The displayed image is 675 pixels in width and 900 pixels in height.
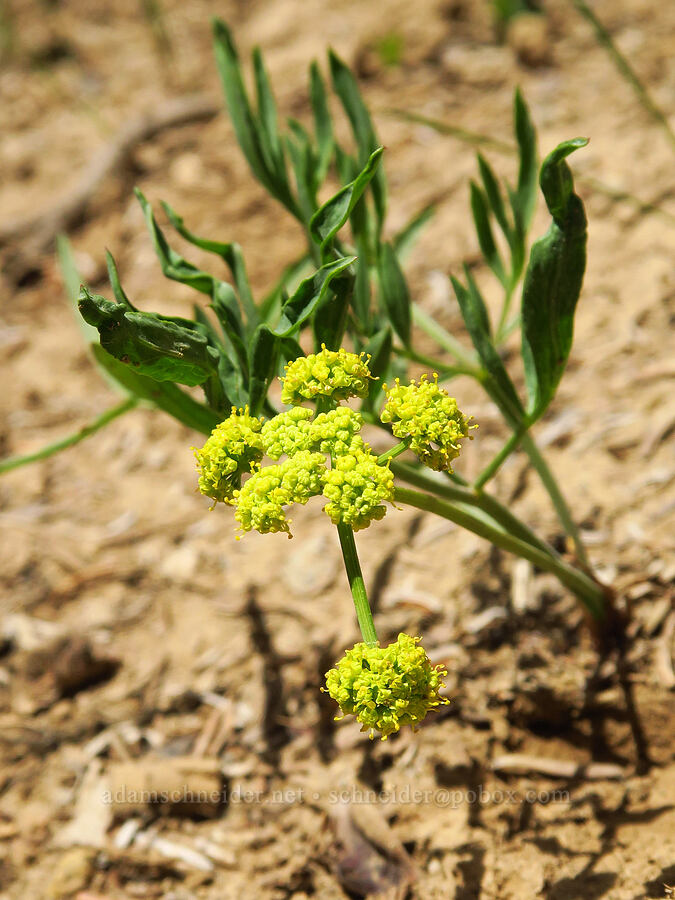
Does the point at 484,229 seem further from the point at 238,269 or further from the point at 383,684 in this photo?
the point at 383,684

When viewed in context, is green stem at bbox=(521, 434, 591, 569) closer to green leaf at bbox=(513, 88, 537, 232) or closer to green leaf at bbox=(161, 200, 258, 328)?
green leaf at bbox=(513, 88, 537, 232)

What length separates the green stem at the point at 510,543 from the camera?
1.09 metres

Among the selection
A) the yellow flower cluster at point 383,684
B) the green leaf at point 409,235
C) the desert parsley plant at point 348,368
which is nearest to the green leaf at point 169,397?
the desert parsley plant at point 348,368

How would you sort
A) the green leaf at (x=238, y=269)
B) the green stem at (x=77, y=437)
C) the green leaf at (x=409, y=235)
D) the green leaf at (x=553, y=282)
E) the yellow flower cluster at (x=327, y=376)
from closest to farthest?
the yellow flower cluster at (x=327, y=376) → the green leaf at (x=553, y=282) → the green leaf at (x=238, y=269) → the green stem at (x=77, y=437) → the green leaf at (x=409, y=235)

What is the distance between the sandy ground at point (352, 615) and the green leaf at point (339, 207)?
73 centimetres

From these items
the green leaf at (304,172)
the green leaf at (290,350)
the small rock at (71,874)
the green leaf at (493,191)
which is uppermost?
the green leaf at (304,172)

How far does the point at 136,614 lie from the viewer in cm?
199

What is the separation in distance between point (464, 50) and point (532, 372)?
2236 mm

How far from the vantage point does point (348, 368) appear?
104 centimetres

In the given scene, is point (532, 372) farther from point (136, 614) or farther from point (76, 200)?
point (76, 200)

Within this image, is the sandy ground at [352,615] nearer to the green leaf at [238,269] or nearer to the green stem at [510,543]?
the green stem at [510,543]

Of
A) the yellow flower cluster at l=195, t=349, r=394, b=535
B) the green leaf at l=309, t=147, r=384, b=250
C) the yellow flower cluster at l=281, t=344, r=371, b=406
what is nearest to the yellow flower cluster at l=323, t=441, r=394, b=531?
the yellow flower cluster at l=195, t=349, r=394, b=535

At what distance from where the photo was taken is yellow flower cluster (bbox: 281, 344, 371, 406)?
1.04 metres

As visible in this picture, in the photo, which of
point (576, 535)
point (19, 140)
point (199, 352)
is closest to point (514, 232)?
point (576, 535)
